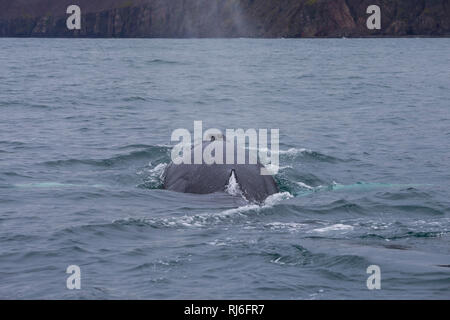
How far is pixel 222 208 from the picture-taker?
46.9 feet

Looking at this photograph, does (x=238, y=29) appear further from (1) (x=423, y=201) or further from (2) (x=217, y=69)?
(1) (x=423, y=201)

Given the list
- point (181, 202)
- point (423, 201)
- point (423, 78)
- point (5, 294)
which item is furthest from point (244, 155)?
point (423, 78)

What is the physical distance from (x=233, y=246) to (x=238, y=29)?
176599mm

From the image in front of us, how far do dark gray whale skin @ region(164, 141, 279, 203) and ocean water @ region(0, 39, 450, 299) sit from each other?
1.27ft

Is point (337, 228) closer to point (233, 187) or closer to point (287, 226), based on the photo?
point (287, 226)

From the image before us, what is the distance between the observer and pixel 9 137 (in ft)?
81.1

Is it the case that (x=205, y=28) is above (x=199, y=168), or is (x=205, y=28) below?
above

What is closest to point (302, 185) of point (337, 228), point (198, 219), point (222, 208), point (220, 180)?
point (220, 180)

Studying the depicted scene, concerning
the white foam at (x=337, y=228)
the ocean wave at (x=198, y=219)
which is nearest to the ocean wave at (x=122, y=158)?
the ocean wave at (x=198, y=219)

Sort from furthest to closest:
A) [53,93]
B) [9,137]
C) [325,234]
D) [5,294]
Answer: [53,93], [9,137], [325,234], [5,294]

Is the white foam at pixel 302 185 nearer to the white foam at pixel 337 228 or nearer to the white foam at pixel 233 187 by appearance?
the white foam at pixel 233 187

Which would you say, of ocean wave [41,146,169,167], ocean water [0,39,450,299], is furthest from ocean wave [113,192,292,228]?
ocean wave [41,146,169,167]

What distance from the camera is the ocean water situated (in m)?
10.7

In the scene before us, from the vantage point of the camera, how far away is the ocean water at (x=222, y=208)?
421 inches
